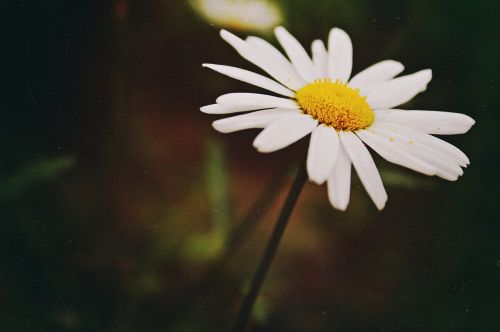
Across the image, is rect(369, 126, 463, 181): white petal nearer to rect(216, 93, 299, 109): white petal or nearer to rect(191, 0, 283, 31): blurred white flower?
rect(216, 93, 299, 109): white petal

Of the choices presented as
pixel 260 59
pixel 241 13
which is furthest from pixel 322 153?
pixel 241 13

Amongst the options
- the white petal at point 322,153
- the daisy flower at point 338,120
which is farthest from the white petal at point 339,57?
the white petal at point 322,153

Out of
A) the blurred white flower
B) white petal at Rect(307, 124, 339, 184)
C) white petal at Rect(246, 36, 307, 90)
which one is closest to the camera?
white petal at Rect(307, 124, 339, 184)

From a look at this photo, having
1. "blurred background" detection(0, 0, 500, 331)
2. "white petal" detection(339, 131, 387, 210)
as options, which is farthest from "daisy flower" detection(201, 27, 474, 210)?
"blurred background" detection(0, 0, 500, 331)

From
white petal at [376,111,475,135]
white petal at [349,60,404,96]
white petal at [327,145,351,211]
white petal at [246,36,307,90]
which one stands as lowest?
white petal at [327,145,351,211]

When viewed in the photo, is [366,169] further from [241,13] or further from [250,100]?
[241,13]

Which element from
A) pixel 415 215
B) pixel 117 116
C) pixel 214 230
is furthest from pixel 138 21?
pixel 415 215

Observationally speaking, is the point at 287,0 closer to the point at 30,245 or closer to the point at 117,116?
the point at 117,116

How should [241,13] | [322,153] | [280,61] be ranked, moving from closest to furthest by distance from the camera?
1. [322,153]
2. [280,61]
3. [241,13]
